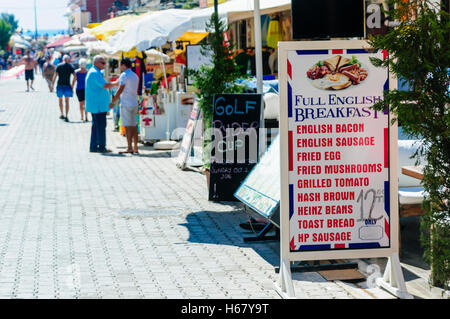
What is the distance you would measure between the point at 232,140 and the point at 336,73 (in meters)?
3.76

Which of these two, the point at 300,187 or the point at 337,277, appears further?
the point at 337,277

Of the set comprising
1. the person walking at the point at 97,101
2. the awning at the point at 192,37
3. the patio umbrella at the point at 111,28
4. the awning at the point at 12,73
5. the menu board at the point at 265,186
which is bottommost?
the menu board at the point at 265,186

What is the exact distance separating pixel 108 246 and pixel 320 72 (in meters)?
3.05

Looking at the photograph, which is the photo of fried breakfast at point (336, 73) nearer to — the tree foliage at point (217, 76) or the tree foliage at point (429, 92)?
the tree foliage at point (429, 92)

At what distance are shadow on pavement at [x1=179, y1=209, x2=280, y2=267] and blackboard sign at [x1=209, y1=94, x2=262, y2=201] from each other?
15.7 inches

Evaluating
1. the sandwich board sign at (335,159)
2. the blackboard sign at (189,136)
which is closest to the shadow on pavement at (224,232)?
the sandwich board sign at (335,159)

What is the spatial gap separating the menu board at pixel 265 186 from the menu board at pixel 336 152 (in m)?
0.73

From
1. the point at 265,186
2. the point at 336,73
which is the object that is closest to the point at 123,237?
the point at 265,186

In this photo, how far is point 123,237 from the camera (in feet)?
27.5

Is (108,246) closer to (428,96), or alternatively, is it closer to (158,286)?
(158,286)

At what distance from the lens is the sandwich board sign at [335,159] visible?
6.04 metres

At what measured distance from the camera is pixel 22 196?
1081cm

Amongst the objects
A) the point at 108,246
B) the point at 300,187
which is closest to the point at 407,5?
the point at 300,187

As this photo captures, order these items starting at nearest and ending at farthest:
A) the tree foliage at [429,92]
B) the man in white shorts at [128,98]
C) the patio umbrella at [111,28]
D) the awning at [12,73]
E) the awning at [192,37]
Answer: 1. the tree foliage at [429,92]
2. the man in white shorts at [128,98]
3. the awning at [192,37]
4. the patio umbrella at [111,28]
5. the awning at [12,73]
